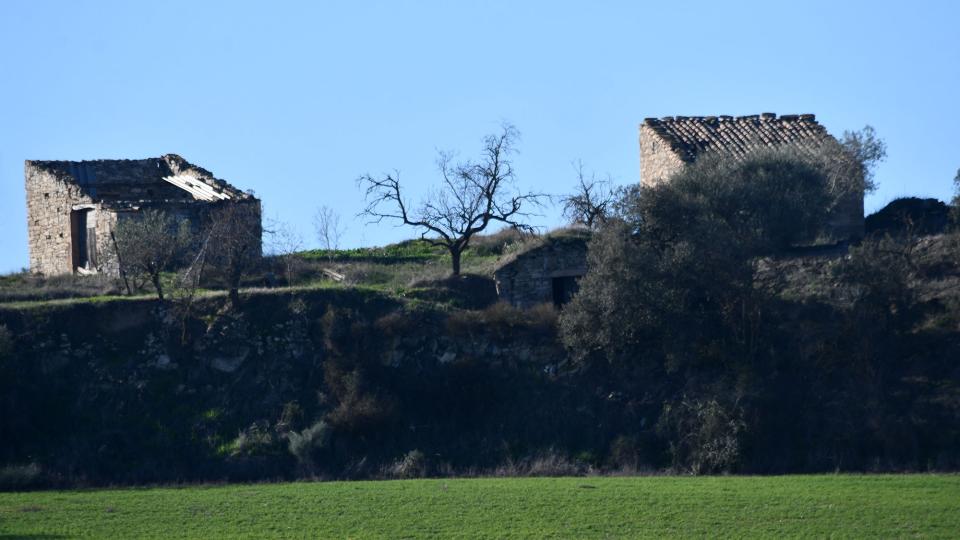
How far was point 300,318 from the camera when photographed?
38719mm

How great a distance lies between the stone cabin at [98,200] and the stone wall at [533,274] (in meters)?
9.75

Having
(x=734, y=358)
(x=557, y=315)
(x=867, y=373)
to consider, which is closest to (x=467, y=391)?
(x=557, y=315)

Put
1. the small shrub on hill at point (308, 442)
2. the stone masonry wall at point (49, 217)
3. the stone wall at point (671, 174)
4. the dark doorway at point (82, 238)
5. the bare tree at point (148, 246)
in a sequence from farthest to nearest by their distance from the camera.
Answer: the stone masonry wall at point (49, 217) → the dark doorway at point (82, 238) → the stone wall at point (671, 174) → the bare tree at point (148, 246) → the small shrub on hill at point (308, 442)

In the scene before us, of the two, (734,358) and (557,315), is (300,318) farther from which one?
(734,358)

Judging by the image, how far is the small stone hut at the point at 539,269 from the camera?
1629 inches

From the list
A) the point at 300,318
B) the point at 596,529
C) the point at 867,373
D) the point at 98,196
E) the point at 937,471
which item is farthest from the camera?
the point at 98,196

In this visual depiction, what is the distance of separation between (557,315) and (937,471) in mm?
11545

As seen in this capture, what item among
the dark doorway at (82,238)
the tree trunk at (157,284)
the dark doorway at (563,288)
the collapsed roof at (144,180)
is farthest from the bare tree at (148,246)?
the dark doorway at (563,288)

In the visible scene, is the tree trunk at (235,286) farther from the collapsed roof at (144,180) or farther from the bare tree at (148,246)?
the collapsed roof at (144,180)

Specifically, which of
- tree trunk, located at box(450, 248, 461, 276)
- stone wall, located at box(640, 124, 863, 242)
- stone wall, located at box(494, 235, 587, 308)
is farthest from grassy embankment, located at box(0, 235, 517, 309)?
stone wall, located at box(640, 124, 863, 242)

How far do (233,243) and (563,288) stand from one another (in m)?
10.4

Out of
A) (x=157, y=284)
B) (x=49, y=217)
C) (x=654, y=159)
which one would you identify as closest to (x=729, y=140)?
(x=654, y=159)

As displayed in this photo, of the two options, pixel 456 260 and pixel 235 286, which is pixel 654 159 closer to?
pixel 456 260

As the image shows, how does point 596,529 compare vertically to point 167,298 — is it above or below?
below
